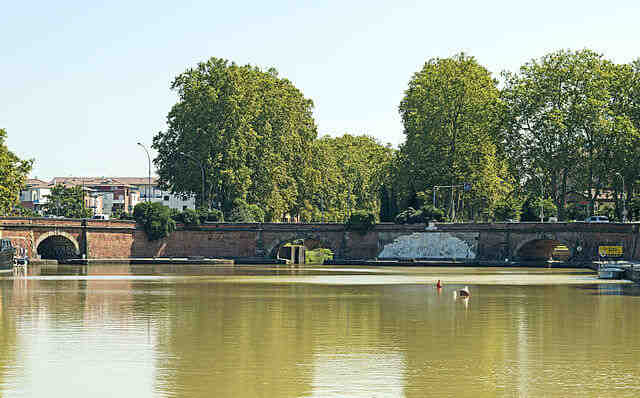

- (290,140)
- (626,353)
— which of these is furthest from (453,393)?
(290,140)

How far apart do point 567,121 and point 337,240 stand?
27.6m

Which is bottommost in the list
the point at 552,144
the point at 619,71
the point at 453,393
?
the point at 453,393

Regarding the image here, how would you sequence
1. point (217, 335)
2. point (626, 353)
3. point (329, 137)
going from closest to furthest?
1. point (626, 353)
2. point (217, 335)
3. point (329, 137)

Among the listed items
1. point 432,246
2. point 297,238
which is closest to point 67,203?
point 297,238

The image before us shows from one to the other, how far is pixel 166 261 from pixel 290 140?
24.0 metres

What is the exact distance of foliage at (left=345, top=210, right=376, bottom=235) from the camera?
10925cm

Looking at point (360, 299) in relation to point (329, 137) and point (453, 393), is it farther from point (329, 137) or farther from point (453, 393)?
point (329, 137)

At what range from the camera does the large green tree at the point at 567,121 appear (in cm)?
9969

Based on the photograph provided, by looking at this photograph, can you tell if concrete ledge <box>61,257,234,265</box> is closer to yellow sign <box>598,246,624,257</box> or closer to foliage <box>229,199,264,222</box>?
foliage <box>229,199,264,222</box>

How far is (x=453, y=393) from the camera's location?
20.3 meters

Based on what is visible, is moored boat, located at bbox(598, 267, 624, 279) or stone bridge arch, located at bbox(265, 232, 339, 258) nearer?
moored boat, located at bbox(598, 267, 624, 279)

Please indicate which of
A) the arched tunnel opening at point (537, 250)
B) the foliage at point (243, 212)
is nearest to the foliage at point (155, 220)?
the foliage at point (243, 212)

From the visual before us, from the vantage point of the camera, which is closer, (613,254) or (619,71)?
(613,254)

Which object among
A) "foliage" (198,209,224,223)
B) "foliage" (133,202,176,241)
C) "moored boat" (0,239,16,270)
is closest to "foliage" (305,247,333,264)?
"foliage" (198,209,224,223)
